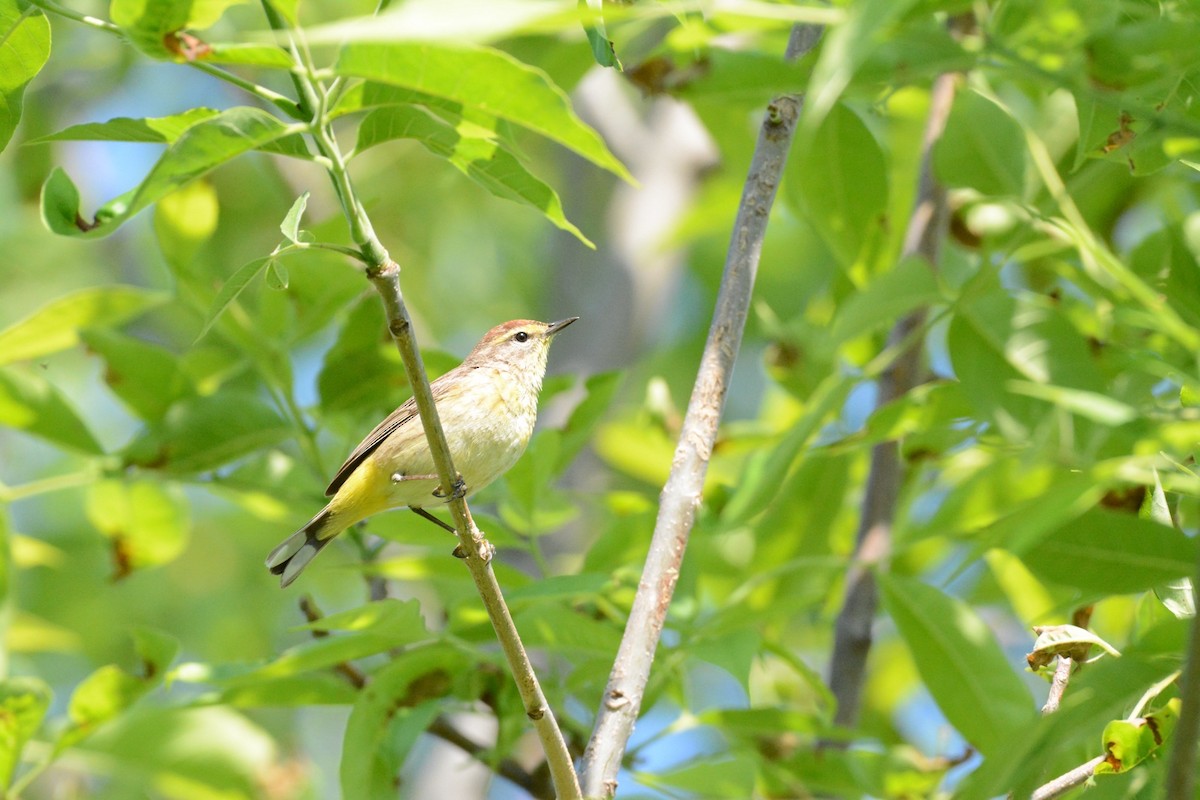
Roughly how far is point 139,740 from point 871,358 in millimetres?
2724

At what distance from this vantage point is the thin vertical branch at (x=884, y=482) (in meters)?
4.03

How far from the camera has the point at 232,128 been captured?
1.78 metres

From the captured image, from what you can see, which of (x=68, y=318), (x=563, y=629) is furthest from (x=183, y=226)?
(x=563, y=629)

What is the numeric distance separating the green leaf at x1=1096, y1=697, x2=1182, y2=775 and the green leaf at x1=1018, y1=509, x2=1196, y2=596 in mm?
234

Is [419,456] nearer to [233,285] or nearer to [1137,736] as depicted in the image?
[233,285]

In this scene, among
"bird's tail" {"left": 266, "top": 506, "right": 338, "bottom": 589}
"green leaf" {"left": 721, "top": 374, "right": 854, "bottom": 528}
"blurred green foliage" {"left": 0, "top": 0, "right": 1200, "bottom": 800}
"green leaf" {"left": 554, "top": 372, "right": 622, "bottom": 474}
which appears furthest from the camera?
"bird's tail" {"left": 266, "top": 506, "right": 338, "bottom": 589}

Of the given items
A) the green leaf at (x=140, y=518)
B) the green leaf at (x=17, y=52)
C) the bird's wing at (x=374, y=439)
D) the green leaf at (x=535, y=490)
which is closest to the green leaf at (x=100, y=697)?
the green leaf at (x=140, y=518)

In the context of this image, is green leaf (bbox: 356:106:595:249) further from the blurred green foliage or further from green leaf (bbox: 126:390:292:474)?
green leaf (bbox: 126:390:292:474)

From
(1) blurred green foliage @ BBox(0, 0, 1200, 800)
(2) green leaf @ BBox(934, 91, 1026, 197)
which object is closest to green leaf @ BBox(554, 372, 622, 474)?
(1) blurred green foliage @ BBox(0, 0, 1200, 800)

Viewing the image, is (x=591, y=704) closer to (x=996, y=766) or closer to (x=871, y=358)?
(x=871, y=358)

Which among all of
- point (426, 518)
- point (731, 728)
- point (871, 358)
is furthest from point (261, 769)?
point (871, 358)

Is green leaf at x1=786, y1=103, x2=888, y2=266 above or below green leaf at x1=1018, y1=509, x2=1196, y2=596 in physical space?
above

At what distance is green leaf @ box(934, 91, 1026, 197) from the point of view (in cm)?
312

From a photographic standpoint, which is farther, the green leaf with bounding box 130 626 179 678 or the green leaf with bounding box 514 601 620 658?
the green leaf with bounding box 130 626 179 678
